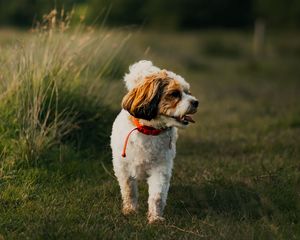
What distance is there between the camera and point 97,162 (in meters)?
7.55

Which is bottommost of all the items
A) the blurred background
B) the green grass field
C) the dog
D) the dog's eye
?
the blurred background

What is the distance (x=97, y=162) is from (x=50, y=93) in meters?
1.08

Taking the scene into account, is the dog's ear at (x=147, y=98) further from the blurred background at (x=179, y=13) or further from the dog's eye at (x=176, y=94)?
the blurred background at (x=179, y=13)

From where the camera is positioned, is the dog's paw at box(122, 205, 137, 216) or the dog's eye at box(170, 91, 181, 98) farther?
the dog's paw at box(122, 205, 137, 216)

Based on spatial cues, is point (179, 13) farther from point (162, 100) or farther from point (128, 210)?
point (162, 100)

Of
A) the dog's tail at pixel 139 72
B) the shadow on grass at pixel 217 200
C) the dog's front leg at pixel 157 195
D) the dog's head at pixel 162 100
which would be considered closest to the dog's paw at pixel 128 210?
the dog's front leg at pixel 157 195

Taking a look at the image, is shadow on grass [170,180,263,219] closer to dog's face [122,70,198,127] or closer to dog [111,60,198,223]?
dog [111,60,198,223]

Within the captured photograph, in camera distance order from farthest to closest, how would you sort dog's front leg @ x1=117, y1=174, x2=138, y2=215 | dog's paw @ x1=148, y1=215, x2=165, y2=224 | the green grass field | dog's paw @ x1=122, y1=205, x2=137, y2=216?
dog's front leg @ x1=117, y1=174, x2=138, y2=215 < dog's paw @ x1=122, y1=205, x2=137, y2=216 < dog's paw @ x1=148, y1=215, x2=165, y2=224 < the green grass field

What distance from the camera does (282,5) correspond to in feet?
135

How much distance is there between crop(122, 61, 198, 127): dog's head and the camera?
5520 mm

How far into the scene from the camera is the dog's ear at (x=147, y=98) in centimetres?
557

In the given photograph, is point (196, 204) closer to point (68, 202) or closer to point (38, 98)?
point (68, 202)

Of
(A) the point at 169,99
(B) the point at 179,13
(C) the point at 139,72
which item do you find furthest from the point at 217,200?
(B) the point at 179,13

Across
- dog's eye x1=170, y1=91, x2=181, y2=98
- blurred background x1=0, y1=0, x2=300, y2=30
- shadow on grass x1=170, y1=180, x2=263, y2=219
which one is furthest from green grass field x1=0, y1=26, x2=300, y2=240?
blurred background x1=0, y1=0, x2=300, y2=30
